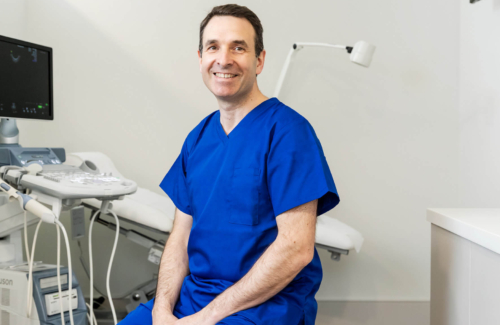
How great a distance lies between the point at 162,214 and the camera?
1777 millimetres

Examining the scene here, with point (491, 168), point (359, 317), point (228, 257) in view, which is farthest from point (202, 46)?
point (359, 317)

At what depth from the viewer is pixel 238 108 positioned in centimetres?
108

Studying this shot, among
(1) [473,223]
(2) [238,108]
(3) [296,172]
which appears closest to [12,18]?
(2) [238,108]

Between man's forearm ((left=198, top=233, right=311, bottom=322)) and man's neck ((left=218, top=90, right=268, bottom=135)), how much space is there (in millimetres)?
338

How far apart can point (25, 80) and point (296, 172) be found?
1.22 metres

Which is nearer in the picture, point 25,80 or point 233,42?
point 233,42

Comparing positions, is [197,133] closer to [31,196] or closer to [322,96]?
[31,196]

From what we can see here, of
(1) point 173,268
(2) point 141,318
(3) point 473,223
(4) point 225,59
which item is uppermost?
(4) point 225,59

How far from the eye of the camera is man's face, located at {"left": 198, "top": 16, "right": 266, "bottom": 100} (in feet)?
3.34

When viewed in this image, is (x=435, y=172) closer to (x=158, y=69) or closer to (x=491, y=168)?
(x=491, y=168)

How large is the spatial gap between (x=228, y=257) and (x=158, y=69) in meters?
1.71

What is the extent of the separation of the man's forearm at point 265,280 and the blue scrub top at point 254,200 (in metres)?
0.03

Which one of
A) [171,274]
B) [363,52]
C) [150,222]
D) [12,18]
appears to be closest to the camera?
[171,274]

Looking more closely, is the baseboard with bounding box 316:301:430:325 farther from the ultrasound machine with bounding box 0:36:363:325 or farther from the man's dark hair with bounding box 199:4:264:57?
the man's dark hair with bounding box 199:4:264:57
